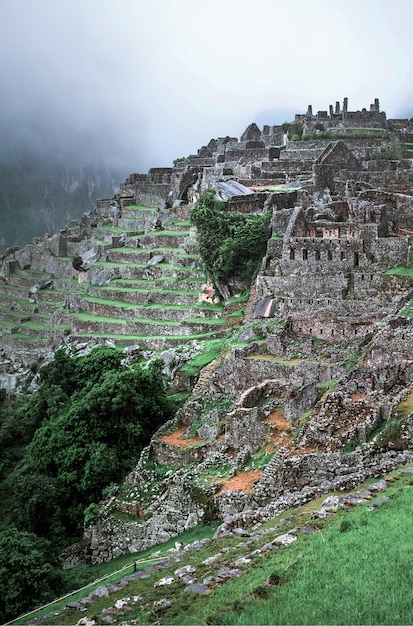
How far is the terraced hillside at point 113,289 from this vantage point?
3700 centimetres

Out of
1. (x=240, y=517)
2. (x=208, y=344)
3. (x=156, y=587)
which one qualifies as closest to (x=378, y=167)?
(x=208, y=344)

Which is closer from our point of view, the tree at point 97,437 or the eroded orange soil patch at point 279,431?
the eroded orange soil patch at point 279,431

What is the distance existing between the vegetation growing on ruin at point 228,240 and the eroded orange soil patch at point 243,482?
13.4 meters

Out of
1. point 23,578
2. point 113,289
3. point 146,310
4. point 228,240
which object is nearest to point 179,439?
point 23,578

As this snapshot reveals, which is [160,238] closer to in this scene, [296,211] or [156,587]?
[296,211]

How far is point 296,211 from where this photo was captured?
103 feet

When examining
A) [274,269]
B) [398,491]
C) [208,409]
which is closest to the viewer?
[398,491]

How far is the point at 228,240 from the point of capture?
33562 mm

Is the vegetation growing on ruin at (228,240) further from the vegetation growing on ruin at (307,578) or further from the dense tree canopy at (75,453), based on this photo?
the vegetation growing on ruin at (307,578)

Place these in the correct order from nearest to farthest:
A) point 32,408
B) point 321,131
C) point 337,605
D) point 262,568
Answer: point 337,605 < point 262,568 < point 32,408 < point 321,131

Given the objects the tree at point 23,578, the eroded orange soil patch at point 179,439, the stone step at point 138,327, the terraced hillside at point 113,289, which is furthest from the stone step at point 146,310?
the tree at point 23,578

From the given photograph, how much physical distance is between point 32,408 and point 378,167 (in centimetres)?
2141

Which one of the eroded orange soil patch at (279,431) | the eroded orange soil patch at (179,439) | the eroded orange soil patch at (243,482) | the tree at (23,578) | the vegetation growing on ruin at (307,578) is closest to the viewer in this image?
the vegetation growing on ruin at (307,578)

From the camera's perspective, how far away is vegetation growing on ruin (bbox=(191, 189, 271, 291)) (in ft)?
109
